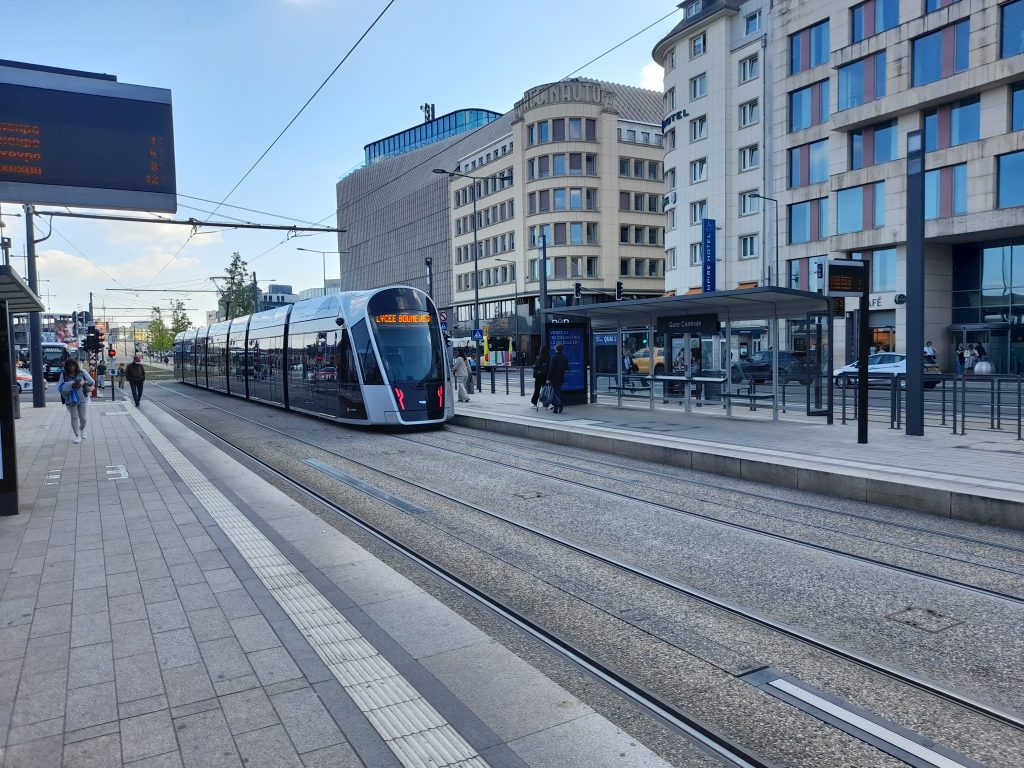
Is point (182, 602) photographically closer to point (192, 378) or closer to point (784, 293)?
point (784, 293)

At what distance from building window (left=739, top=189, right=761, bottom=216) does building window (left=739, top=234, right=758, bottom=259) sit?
1.37m

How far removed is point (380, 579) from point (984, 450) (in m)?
9.44

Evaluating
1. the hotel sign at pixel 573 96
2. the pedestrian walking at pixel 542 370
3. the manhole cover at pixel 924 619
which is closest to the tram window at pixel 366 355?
the pedestrian walking at pixel 542 370

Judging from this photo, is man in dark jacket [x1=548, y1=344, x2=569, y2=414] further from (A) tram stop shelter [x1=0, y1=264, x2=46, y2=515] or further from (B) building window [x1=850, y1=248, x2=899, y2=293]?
(B) building window [x1=850, y1=248, x2=899, y2=293]

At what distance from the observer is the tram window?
617 inches

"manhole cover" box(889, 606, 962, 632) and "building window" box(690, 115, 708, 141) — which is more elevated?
"building window" box(690, 115, 708, 141)

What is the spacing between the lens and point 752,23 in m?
42.6

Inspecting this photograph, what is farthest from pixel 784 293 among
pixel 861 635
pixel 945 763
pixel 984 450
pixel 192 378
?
pixel 192 378

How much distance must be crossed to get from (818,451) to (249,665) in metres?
9.17

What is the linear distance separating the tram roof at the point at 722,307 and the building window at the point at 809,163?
25.4m

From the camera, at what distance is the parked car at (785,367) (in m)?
15.9

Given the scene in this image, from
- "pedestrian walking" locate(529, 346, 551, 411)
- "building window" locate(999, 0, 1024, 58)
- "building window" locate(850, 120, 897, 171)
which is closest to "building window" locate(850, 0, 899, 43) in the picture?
"building window" locate(850, 120, 897, 171)

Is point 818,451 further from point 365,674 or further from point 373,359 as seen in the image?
point 373,359


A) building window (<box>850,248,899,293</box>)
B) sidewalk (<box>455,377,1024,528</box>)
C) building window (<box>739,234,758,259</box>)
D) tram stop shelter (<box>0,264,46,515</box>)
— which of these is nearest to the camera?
tram stop shelter (<box>0,264,46,515</box>)
